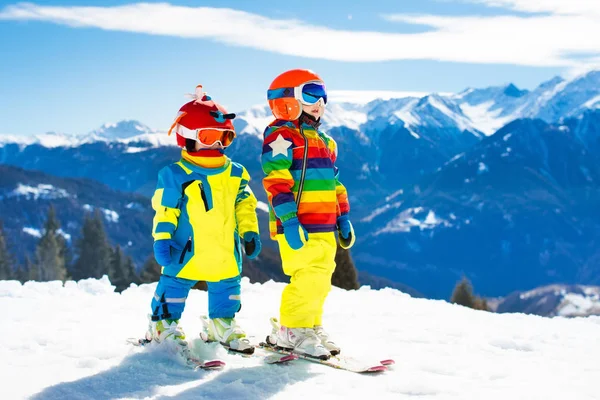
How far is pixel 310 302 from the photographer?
218 inches

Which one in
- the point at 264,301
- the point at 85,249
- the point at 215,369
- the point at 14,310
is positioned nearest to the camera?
the point at 215,369

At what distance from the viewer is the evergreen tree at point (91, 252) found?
69938 millimetres

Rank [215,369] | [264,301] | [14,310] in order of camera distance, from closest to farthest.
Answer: [215,369] → [14,310] → [264,301]

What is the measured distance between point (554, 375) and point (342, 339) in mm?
2110

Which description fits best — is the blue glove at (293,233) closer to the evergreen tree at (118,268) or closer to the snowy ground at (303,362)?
the snowy ground at (303,362)

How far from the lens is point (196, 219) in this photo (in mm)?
5348

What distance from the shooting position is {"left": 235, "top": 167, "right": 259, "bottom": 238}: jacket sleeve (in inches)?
221

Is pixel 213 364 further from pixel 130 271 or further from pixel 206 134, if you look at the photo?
pixel 130 271

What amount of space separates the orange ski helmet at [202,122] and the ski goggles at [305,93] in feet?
1.61

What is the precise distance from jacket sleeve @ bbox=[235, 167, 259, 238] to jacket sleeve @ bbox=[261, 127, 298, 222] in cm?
26

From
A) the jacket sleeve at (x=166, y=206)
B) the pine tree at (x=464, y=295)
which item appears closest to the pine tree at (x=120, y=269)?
the pine tree at (x=464, y=295)

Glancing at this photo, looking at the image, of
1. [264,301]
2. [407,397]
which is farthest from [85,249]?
[407,397]

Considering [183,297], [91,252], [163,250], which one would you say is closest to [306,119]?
[163,250]

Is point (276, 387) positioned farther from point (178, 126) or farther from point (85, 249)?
point (85, 249)
